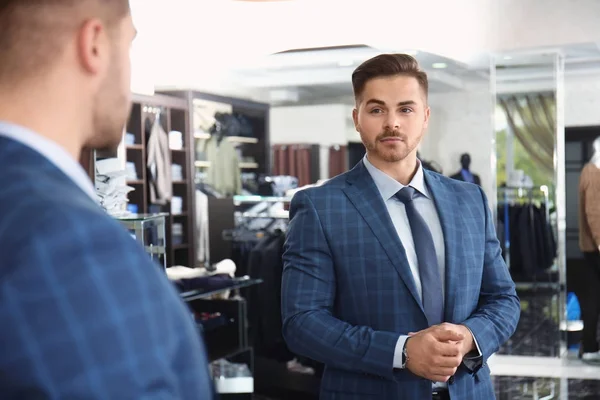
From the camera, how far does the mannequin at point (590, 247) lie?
694 cm

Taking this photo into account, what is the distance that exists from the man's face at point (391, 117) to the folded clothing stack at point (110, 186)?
1604 mm

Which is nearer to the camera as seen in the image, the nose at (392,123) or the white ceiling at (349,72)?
the nose at (392,123)

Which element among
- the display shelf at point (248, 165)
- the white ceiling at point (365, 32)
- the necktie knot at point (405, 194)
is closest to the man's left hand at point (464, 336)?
the necktie knot at point (405, 194)

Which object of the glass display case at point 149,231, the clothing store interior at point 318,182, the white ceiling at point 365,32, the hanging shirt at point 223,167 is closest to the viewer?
the glass display case at point 149,231

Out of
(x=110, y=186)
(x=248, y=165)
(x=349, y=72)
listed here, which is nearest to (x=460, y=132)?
(x=349, y=72)

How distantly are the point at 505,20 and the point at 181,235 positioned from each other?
4.98 m

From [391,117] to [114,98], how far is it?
127cm

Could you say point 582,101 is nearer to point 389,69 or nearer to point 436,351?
point 389,69

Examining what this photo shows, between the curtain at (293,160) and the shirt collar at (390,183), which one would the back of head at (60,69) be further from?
the curtain at (293,160)

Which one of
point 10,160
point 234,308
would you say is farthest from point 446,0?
point 10,160

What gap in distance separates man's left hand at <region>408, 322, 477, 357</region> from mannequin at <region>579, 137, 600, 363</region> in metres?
5.45

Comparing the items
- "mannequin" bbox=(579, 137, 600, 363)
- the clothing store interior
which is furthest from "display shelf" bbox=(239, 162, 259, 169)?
"mannequin" bbox=(579, 137, 600, 363)

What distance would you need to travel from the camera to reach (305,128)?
1300cm

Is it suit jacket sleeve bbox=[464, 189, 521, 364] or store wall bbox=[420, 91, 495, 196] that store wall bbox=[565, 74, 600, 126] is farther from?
suit jacket sleeve bbox=[464, 189, 521, 364]
